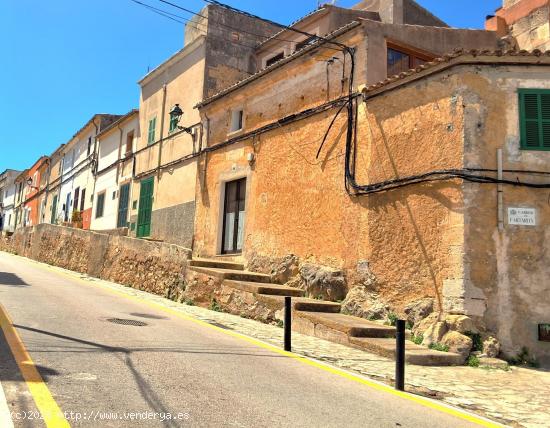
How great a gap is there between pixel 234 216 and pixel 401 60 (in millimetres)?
6717

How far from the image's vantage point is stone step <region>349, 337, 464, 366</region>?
812 centimetres

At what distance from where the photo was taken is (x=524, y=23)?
15953 mm

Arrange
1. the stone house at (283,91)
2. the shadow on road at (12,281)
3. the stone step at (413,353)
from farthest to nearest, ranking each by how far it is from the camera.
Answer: the shadow on road at (12,281)
the stone house at (283,91)
the stone step at (413,353)

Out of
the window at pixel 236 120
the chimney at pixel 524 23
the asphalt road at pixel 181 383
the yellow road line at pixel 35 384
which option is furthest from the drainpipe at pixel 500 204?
the window at pixel 236 120

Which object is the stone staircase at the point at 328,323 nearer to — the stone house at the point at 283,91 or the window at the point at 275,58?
the stone house at the point at 283,91

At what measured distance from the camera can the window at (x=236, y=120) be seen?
16.7 m

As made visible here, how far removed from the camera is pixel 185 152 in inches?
752

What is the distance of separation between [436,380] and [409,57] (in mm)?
8965

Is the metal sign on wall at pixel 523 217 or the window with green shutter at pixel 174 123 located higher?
the window with green shutter at pixel 174 123

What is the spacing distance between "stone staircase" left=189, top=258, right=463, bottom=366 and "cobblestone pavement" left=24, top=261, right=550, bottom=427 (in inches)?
6.9

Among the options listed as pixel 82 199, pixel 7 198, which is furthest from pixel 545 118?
pixel 7 198

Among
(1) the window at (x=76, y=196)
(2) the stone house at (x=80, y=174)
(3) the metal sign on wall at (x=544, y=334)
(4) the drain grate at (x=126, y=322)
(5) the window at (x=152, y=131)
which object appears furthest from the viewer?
(1) the window at (x=76, y=196)

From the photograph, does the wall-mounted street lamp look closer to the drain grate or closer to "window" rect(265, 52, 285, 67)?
"window" rect(265, 52, 285, 67)

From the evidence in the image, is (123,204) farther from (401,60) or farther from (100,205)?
(401,60)
